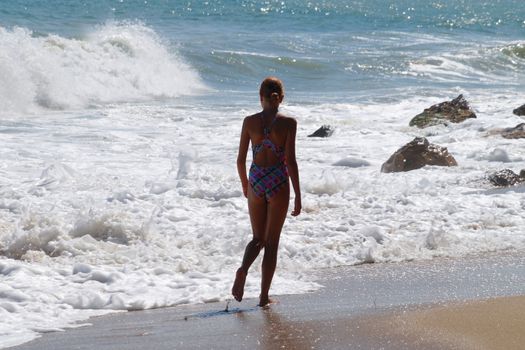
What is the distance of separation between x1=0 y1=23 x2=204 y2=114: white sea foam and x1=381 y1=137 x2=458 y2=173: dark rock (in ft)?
26.0

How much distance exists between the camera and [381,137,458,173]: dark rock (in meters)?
12.0

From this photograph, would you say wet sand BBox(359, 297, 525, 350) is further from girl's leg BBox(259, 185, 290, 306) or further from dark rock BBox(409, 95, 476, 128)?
dark rock BBox(409, 95, 476, 128)

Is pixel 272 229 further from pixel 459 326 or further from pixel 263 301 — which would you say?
pixel 459 326

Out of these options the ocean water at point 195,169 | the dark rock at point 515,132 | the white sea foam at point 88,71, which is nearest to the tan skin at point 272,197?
the ocean water at point 195,169

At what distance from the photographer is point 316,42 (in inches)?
1486

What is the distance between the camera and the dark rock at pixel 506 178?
1075 cm

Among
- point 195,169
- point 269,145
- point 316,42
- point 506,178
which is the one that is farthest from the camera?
point 316,42

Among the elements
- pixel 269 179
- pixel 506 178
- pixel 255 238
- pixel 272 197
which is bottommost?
pixel 506 178

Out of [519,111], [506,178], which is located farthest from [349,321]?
[519,111]

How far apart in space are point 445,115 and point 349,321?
1203 cm

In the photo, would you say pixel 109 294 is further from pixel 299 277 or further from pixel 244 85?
pixel 244 85

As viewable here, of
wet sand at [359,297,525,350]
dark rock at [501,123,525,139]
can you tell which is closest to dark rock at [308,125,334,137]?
dark rock at [501,123,525,139]

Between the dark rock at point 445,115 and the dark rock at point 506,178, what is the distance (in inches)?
230

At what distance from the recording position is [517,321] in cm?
526
